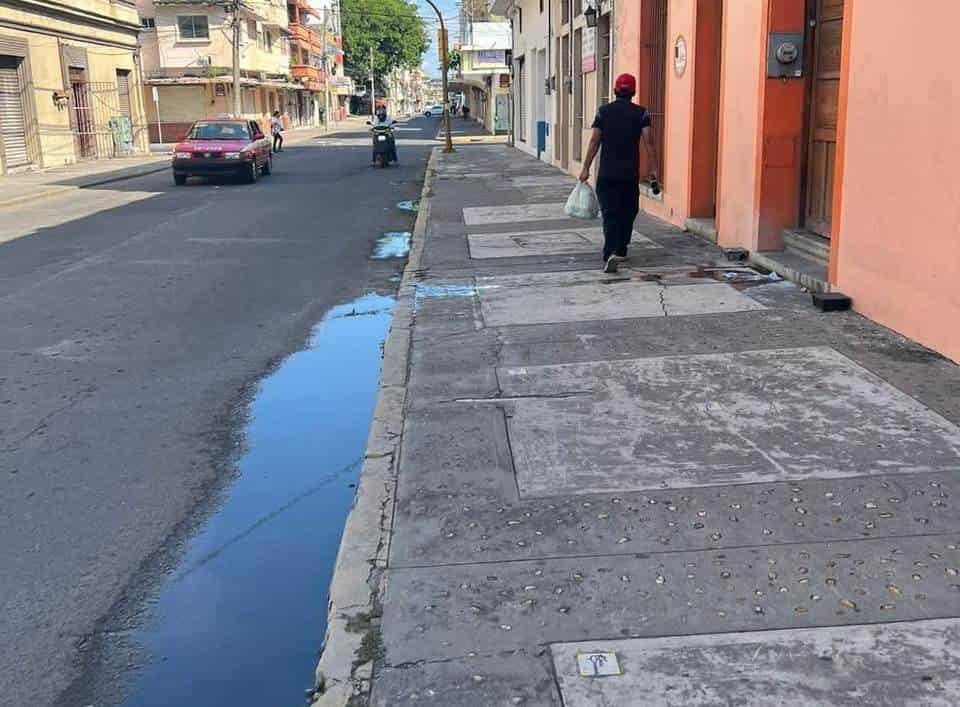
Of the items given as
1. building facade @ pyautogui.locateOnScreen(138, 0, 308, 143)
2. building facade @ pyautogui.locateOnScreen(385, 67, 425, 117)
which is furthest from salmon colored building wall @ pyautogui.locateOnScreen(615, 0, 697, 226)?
building facade @ pyautogui.locateOnScreen(385, 67, 425, 117)

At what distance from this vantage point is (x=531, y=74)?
1257 inches

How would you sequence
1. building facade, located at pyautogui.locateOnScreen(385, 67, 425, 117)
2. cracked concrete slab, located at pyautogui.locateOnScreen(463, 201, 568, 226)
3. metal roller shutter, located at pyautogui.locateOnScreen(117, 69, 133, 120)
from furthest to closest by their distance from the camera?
building facade, located at pyautogui.locateOnScreen(385, 67, 425, 117) → metal roller shutter, located at pyautogui.locateOnScreen(117, 69, 133, 120) → cracked concrete slab, located at pyautogui.locateOnScreen(463, 201, 568, 226)

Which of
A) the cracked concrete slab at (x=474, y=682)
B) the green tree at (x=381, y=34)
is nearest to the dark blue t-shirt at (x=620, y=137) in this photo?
the cracked concrete slab at (x=474, y=682)

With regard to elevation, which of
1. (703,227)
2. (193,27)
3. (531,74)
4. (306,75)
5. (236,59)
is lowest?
(703,227)

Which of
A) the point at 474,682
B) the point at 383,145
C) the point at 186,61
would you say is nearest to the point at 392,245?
the point at 474,682

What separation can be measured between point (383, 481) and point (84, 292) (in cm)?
654

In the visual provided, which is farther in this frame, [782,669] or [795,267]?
[795,267]

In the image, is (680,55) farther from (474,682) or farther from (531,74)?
(531,74)

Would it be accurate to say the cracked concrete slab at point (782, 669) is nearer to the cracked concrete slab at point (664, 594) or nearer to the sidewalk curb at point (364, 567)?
the cracked concrete slab at point (664, 594)

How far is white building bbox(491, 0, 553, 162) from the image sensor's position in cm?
2806

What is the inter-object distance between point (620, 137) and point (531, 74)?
2333 cm

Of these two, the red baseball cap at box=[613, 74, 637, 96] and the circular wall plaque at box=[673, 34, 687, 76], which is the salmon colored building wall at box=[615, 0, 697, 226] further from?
the red baseball cap at box=[613, 74, 637, 96]

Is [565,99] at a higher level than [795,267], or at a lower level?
higher

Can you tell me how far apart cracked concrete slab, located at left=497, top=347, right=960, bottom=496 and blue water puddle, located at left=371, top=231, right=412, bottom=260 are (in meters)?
6.31
